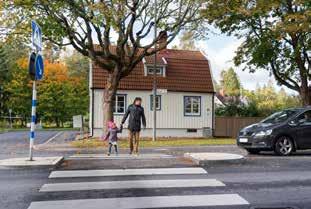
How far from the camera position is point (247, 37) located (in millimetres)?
35438

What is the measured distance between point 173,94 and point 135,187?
2839 centimetres

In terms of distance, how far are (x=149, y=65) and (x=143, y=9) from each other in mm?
9497

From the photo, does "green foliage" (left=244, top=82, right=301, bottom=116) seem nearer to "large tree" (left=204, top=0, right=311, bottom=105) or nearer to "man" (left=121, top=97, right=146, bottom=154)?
"large tree" (left=204, top=0, right=311, bottom=105)

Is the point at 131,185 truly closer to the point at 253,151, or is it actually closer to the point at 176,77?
the point at 253,151

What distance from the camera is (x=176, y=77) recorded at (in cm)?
3809

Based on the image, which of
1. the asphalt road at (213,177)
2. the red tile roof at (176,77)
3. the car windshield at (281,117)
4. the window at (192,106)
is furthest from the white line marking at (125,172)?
the window at (192,106)

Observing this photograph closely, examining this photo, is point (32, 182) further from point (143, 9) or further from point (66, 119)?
point (66, 119)

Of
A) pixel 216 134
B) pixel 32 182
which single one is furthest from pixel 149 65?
pixel 32 182

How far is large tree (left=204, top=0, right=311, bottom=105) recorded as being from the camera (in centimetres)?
3011

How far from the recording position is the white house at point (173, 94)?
118 ft

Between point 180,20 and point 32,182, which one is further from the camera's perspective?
point 180,20

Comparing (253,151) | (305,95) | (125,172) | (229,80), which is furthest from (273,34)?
(229,80)

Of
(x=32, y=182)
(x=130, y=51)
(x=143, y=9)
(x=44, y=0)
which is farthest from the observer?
(x=130, y=51)

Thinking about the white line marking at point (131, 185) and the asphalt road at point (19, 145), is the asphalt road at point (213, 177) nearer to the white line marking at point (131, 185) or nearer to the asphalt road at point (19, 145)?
the white line marking at point (131, 185)
